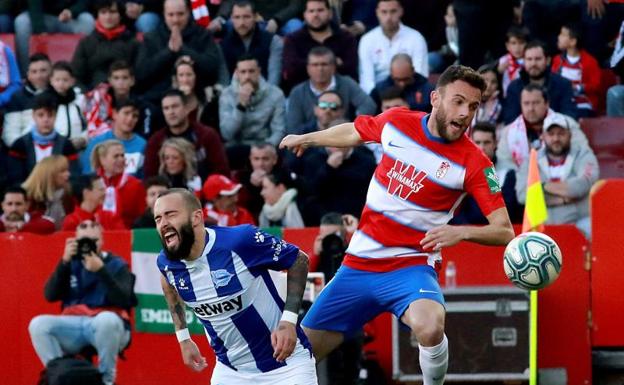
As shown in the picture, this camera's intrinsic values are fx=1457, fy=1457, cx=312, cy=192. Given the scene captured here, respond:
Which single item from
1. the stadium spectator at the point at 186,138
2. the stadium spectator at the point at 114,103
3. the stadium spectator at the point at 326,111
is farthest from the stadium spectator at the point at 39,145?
the stadium spectator at the point at 326,111

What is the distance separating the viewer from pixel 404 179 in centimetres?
969

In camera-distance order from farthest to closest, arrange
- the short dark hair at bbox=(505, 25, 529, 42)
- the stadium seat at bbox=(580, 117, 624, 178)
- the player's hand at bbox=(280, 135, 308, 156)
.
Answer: the short dark hair at bbox=(505, 25, 529, 42) → the stadium seat at bbox=(580, 117, 624, 178) → the player's hand at bbox=(280, 135, 308, 156)

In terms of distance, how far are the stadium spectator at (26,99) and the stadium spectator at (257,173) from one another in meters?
2.73

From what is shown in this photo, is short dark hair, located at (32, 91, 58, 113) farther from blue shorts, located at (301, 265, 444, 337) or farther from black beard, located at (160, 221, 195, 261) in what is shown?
black beard, located at (160, 221, 195, 261)

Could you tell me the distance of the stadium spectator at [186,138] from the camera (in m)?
14.8

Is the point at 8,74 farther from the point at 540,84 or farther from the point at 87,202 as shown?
the point at 540,84

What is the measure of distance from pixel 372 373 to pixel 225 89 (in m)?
4.06

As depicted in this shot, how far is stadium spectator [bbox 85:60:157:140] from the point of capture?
15.8m

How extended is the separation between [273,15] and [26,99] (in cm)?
323

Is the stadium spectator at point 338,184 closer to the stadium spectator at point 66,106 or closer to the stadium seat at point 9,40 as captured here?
the stadium spectator at point 66,106

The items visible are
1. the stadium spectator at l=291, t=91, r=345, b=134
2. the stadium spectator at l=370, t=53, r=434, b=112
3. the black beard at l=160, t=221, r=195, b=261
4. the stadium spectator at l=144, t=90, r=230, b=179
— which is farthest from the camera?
the stadium spectator at l=370, t=53, r=434, b=112

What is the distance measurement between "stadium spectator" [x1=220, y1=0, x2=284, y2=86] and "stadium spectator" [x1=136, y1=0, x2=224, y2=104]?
0.23 metres

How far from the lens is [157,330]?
14.0 metres

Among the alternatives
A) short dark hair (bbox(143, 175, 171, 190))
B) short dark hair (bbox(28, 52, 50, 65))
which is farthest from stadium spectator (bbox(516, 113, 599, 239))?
short dark hair (bbox(28, 52, 50, 65))
